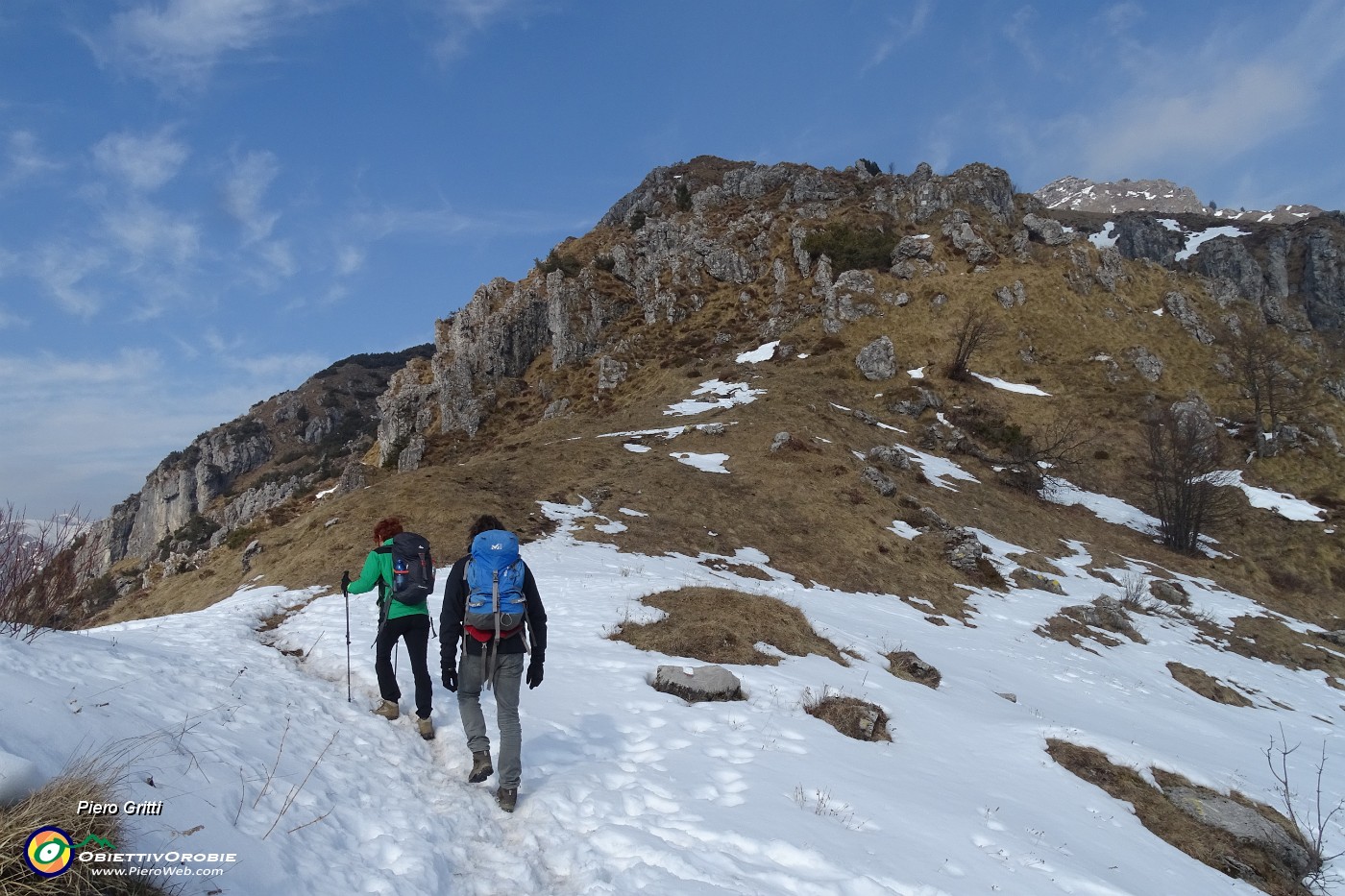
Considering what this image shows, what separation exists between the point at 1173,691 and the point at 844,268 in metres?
54.2

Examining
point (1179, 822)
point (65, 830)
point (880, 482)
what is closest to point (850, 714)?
point (1179, 822)

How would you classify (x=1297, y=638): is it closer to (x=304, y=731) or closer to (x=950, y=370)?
(x=950, y=370)

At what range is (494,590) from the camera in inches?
265

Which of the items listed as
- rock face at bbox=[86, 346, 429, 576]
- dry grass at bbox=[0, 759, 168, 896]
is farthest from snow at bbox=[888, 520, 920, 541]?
rock face at bbox=[86, 346, 429, 576]

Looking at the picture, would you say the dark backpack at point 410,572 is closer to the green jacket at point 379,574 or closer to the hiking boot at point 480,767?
the green jacket at point 379,574

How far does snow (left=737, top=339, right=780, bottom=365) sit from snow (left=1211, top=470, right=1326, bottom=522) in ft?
109

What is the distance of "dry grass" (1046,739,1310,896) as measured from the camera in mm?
8539

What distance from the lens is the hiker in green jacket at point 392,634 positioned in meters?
8.10

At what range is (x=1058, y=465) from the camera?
45469mm

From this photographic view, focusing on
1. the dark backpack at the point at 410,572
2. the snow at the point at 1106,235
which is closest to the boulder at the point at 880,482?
the dark backpack at the point at 410,572

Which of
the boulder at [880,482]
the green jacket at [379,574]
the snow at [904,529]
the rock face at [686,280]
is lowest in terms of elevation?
the green jacket at [379,574]

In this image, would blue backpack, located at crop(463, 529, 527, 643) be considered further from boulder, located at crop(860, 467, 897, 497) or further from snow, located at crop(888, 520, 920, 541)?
boulder, located at crop(860, 467, 897, 497)

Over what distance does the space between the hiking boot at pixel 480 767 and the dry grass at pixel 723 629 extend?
591 cm
